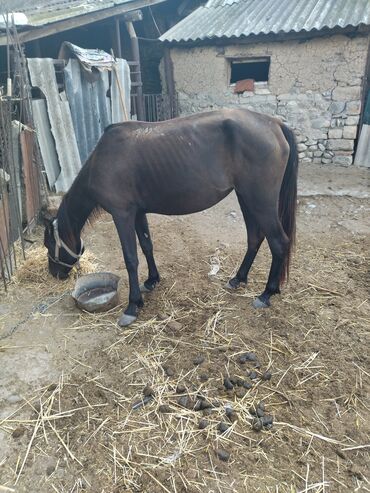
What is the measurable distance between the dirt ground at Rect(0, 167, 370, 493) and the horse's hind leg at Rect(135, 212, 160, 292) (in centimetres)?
12

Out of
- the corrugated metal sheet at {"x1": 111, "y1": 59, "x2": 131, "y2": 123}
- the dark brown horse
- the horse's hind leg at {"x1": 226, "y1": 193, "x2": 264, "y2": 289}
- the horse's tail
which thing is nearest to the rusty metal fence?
the dark brown horse

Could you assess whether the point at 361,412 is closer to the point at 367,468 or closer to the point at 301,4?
the point at 367,468

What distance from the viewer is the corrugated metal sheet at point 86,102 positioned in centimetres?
646

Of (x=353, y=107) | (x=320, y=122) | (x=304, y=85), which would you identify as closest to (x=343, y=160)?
(x=320, y=122)

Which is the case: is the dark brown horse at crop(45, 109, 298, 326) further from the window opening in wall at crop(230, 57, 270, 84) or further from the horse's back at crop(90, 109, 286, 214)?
the window opening in wall at crop(230, 57, 270, 84)

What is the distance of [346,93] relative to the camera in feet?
25.7

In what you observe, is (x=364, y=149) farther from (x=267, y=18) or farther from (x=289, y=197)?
(x=289, y=197)

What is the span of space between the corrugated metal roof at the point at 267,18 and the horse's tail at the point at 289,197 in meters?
5.17

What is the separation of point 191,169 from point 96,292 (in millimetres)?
1608

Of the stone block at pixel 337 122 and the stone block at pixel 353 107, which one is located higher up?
the stone block at pixel 353 107

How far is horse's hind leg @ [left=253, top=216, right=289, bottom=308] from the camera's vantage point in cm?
358

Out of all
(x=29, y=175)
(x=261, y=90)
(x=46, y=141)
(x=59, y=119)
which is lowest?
(x=29, y=175)

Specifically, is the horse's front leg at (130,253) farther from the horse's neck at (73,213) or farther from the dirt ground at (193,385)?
the horse's neck at (73,213)

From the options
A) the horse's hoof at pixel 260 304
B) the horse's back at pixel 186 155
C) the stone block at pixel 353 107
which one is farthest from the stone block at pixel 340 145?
the horse's hoof at pixel 260 304
